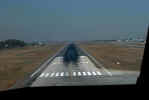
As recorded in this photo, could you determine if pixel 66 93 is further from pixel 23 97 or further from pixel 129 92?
pixel 129 92

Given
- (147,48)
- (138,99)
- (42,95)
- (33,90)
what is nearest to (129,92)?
(138,99)

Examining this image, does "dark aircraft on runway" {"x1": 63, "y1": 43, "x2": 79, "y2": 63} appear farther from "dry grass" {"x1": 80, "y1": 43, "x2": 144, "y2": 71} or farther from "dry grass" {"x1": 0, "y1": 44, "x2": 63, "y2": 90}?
"dry grass" {"x1": 0, "y1": 44, "x2": 63, "y2": 90}

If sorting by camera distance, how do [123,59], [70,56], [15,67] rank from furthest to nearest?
[70,56] < [123,59] < [15,67]

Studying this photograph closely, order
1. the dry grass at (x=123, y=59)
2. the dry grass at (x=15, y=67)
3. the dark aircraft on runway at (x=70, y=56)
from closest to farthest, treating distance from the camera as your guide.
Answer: the dry grass at (x=15, y=67), the dry grass at (x=123, y=59), the dark aircraft on runway at (x=70, y=56)

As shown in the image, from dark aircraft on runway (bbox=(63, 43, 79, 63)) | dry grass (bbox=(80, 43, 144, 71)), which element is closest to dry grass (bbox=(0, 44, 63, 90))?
dark aircraft on runway (bbox=(63, 43, 79, 63))

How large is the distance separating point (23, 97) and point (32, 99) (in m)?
0.14

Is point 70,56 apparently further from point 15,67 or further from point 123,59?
point 15,67

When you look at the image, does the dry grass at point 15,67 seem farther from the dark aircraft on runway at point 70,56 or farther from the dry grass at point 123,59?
the dry grass at point 123,59

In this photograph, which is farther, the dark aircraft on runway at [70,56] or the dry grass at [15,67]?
the dark aircraft on runway at [70,56]

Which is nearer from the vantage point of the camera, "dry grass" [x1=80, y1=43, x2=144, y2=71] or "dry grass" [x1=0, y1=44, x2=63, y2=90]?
"dry grass" [x1=0, y1=44, x2=63, y2=90]

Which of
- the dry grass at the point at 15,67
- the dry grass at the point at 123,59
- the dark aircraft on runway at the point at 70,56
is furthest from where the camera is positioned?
the dark aircraft on runway at the point at 70,56

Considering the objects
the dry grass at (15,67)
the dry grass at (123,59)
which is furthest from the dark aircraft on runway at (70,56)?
the dry grass at (15,67)

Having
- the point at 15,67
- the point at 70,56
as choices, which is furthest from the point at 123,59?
the point at 15,67

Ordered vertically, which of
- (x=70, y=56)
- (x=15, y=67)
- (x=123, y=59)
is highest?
(x=15, y=67)
